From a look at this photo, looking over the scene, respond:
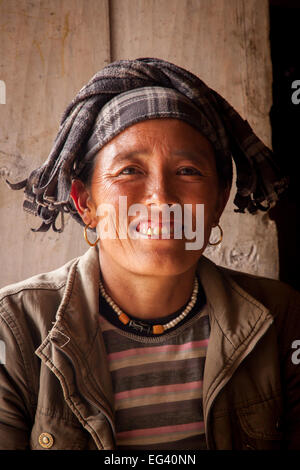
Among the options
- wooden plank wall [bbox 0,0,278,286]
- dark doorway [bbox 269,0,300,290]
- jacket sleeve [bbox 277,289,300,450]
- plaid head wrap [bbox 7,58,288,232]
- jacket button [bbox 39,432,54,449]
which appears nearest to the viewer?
jacket button [bbox 39,432,54,449]

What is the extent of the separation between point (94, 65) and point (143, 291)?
919 mm

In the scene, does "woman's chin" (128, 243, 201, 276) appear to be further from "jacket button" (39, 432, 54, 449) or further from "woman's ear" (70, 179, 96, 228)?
"jacket button" (39, 432, 54, 449)

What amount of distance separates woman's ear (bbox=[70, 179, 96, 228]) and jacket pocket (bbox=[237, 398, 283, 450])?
0.76m

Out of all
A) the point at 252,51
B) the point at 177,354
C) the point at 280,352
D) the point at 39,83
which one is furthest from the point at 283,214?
the point at 39,83

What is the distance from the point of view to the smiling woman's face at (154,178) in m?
1.25

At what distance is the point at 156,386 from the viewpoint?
1.33 m

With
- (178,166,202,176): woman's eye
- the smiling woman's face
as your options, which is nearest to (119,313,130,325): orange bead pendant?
the smiling woman's face

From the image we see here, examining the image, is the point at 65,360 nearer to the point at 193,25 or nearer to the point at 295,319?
the point at 295,319

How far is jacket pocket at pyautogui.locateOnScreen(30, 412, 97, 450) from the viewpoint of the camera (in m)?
1.20

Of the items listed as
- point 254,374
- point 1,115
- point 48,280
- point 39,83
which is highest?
point 39,83

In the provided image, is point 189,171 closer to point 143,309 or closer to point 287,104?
point 143,309

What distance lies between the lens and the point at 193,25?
1.80m

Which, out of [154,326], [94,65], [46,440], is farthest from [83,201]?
[46,440]

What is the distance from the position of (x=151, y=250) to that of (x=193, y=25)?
42.6 inches
